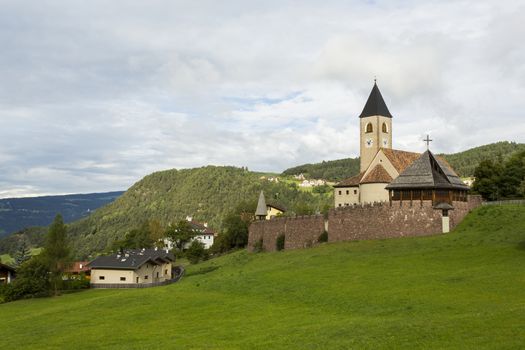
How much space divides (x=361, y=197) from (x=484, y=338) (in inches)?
2144

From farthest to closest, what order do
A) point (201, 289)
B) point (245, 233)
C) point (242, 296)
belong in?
point (245, 233)
point (201, 289)
point (242, 296)

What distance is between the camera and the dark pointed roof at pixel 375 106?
82.1 meters

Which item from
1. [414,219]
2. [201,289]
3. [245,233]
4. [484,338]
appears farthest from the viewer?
[245,233]

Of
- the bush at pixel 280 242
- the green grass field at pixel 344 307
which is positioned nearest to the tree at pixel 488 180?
the green grass field at pixel 344 307

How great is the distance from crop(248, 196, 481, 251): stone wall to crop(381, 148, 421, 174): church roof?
13102 millimetres

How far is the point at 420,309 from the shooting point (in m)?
26.6

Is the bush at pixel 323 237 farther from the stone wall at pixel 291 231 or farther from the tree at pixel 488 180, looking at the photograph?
the tree at pixel 488 180

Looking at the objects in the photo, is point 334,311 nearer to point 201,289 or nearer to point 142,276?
point 201,289

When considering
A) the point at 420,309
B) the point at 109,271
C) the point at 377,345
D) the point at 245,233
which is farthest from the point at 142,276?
the point at 377,345

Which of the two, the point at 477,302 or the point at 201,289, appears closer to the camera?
the point at 477,302

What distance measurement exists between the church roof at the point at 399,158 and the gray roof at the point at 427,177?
42.0ft

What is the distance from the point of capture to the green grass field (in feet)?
71.1

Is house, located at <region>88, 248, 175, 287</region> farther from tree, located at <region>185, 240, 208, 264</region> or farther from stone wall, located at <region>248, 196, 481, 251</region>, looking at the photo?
stone wall, located at <region>248, 196, 481, 251</region>

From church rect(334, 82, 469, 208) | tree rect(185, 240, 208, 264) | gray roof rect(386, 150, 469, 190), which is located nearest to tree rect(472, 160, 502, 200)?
church rect(334, 82, 469, 208)
